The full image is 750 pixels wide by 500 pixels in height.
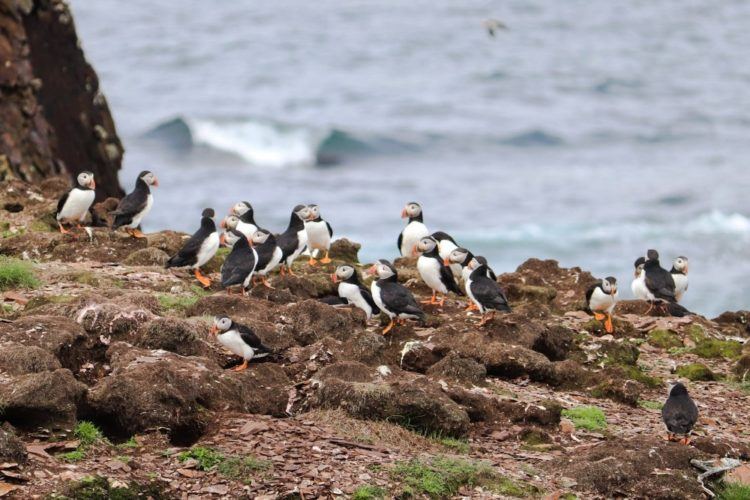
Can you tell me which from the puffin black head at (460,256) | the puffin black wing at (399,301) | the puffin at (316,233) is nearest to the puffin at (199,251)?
the puffin at (316,233)

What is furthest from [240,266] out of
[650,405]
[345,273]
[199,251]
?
[650,405]

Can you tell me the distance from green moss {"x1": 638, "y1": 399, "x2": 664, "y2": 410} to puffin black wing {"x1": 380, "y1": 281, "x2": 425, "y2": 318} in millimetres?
2530

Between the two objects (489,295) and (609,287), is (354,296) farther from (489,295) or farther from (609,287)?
(609,287)

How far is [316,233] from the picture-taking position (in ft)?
60.4

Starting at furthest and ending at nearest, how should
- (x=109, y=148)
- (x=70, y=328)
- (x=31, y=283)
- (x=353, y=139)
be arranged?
1. (x=353, y=139)
2. (x=109, y=148)
3. (x=31, y=283)
4. (x=70, y=328)

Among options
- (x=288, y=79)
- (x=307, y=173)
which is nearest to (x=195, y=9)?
(x=288, y=79)

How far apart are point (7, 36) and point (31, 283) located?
8.23 meters

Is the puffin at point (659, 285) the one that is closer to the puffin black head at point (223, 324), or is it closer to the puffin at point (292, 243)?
the puffin at point (292, 243)

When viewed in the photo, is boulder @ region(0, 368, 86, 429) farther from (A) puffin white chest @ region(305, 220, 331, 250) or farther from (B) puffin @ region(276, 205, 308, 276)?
(A) puffin white chest @ region(305, 220, 331, 250)

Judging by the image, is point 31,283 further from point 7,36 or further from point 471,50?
point 471,50

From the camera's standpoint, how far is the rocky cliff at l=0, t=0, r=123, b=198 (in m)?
21.1

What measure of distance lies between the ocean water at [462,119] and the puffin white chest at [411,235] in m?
11.3

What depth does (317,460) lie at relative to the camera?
1055 centimetres

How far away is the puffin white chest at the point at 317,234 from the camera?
1833 centimetres
